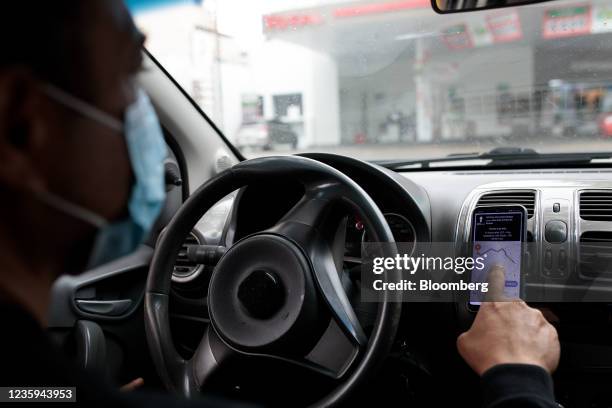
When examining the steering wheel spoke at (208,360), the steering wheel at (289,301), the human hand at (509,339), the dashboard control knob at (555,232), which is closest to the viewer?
the human hand at (509,339)

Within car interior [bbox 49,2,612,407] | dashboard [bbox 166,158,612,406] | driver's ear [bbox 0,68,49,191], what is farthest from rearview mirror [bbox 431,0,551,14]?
driver's ear [bbox 0,68,49,191]

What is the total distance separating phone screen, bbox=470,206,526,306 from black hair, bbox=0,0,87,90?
1825mm

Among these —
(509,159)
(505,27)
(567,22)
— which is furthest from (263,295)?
(505,27)

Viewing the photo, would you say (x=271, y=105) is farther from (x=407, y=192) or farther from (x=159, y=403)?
(x=159, y=403)

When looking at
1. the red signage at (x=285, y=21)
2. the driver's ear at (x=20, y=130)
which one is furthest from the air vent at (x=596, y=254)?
the red signage at (x=285, y=21)

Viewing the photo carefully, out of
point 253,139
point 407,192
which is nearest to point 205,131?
point 253,139

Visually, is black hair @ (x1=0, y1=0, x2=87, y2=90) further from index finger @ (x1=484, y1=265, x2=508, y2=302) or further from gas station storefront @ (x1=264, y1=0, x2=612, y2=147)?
gas station storefront @ (x1=264, y1=0, x2=612, y2=147)

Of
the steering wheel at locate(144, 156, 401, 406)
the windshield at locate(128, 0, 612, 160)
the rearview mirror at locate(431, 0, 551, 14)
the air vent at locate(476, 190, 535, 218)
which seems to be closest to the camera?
the steering wheel at locate(144, 156, 401, 406)

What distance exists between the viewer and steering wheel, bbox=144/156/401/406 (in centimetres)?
198

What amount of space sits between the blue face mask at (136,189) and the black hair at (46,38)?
0.24 ft

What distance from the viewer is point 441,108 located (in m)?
5.89

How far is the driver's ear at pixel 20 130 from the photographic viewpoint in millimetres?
795

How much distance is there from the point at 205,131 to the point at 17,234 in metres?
2.48

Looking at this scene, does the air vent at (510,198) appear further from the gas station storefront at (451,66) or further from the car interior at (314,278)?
the gas station storefront at (451,66)
